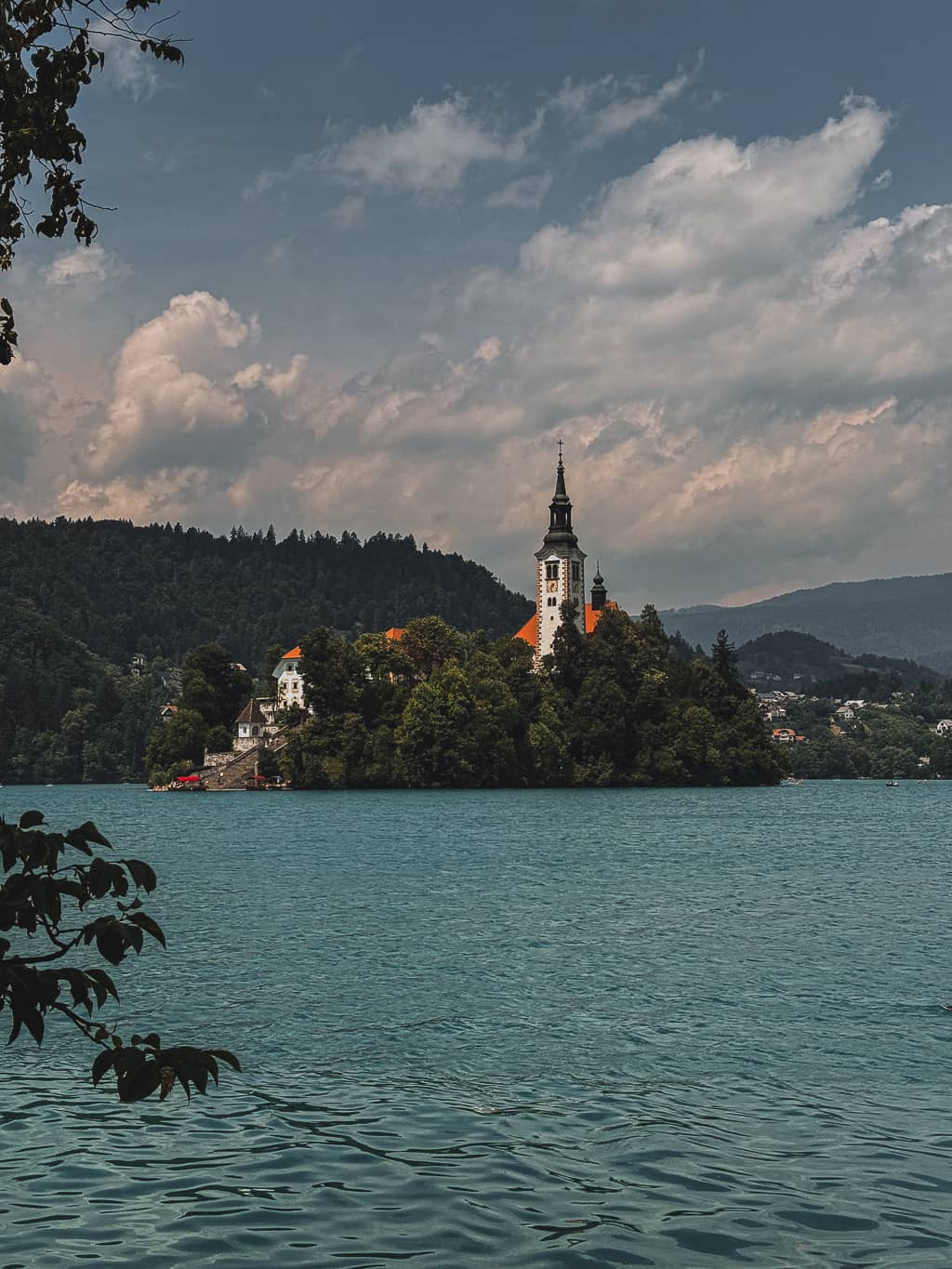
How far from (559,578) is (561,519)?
9593 mm

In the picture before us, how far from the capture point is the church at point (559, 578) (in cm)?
17400

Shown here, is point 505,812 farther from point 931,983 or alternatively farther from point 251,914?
point 931,983

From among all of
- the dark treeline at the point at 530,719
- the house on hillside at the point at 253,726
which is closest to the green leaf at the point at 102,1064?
the dark treeline at the point at 530,719

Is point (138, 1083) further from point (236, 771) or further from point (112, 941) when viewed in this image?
point (236, 771)

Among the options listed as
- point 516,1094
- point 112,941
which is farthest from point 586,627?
point 112,941

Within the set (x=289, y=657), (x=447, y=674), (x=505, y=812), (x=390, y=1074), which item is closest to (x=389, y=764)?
(x=447, y=674)

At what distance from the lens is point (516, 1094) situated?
695 inches

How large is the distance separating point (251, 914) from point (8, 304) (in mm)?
32513

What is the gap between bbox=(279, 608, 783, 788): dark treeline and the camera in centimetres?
13675

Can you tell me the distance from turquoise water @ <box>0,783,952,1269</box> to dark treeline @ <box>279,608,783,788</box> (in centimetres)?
9323

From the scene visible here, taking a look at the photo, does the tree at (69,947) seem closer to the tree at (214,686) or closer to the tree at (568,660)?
the tree at (568,660)

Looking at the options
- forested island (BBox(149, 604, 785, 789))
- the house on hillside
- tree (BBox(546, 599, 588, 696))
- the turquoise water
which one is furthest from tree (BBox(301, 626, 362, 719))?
the turquoise water

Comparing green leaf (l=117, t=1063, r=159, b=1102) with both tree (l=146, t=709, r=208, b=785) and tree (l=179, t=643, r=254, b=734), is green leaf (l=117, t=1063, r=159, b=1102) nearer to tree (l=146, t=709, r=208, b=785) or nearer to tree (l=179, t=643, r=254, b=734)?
tree (l=146, t=709, r=208, b=785)

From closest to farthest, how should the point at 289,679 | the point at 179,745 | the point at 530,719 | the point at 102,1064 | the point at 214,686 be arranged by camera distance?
1. the point at 102,1064
2. the point at 530,719
3. the point at 179,745
4. the point at 214,686
5. the point at 289,679
